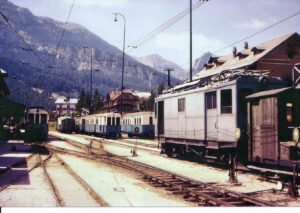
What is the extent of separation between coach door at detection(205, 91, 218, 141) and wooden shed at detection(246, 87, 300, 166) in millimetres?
2585

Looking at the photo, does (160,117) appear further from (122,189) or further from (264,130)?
(122,189)

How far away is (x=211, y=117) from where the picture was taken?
1355cm

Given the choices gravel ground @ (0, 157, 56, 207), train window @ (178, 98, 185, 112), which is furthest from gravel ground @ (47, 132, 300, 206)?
gravel ground @ (0, 157, 56, 207)

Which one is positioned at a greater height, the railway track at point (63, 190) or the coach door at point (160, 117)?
the coach door at point (160, 117)

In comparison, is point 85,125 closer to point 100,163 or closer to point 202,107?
point 100,163

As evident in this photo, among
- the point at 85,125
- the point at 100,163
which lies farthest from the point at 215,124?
the point at 85,125

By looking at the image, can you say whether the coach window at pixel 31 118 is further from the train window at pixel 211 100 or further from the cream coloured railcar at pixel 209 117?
the train window at pixel 211 100

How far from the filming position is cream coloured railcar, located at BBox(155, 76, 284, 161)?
1211 cm

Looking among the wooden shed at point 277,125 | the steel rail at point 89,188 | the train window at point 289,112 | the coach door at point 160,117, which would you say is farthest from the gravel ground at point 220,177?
the steel rail at point 89,188

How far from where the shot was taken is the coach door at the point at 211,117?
13273 millimetres

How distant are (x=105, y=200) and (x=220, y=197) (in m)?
2.97

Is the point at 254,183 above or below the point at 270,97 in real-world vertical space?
below

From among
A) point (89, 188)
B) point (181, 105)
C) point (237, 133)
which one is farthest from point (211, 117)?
point (89, 188)

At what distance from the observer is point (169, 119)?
688 inches
